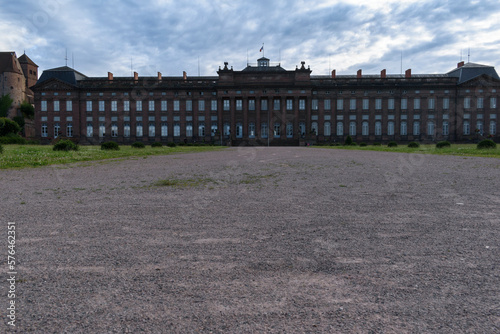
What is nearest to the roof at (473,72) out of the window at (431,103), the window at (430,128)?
the window at (431,103)

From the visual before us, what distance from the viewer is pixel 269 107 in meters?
63.5

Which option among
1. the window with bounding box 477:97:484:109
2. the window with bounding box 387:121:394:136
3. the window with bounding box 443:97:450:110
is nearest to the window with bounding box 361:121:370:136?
the window with bounding box 387:121:394:136

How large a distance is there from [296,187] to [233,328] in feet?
19.3

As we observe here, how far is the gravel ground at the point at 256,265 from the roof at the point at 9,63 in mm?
85001

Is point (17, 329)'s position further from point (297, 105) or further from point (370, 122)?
point (370, 122)

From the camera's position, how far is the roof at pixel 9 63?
72.4m

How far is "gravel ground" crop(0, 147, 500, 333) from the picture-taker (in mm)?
2209

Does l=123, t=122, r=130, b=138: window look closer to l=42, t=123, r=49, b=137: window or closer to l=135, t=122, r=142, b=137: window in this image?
l=135, t=122, r=142, b=137: window

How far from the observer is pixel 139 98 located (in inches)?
2530

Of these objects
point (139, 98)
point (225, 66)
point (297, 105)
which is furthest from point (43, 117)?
point (297, 105)

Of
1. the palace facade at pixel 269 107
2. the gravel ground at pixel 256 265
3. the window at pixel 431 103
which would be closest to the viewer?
the gravel ground at pixel 256 265

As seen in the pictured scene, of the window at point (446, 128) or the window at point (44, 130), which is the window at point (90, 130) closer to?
the window at point (44, 130)

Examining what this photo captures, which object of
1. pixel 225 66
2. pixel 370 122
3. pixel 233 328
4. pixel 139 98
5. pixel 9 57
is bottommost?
pixel 233 328

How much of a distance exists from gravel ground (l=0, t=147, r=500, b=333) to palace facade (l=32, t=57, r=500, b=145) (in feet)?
187
